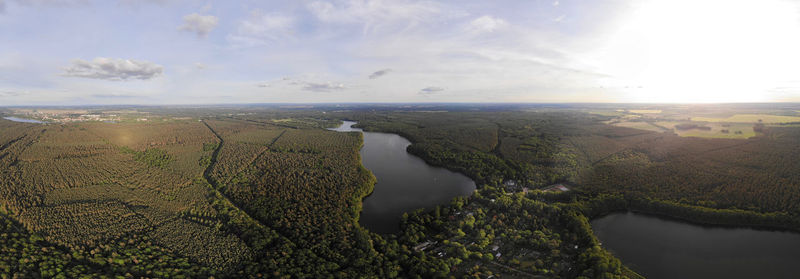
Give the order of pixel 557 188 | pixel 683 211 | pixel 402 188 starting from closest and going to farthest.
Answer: pixel 683 211 → pixel 557 188 → pixel 402 188

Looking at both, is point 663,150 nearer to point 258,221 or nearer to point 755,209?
point 755,209

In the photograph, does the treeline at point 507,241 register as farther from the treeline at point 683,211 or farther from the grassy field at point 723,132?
the grassy field at point 723,132

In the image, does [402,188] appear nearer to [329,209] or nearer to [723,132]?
[329,209]

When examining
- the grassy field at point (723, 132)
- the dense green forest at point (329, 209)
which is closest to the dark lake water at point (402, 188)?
the dense green forest at point (329, 209)

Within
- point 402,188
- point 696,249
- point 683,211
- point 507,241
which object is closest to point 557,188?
point 683,211

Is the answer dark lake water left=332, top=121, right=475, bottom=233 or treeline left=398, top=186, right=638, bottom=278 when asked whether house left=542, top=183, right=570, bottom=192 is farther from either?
dark lake water left=332, top=121, right=475, bottom=233

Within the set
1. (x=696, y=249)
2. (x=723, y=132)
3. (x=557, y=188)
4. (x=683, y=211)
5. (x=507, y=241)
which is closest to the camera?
(x=507, y=241)

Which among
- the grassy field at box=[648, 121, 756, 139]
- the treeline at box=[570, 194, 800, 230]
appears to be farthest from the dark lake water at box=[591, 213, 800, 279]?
the grassy field at box=[648, 121, 756, 139]

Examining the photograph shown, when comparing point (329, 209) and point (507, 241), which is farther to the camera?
point (329, 209)
